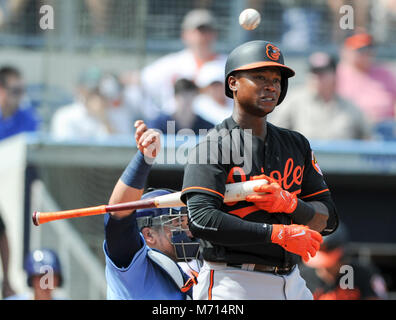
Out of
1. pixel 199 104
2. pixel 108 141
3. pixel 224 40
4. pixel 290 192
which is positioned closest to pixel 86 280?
pixel 108 141

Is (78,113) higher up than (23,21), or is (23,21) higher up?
(23,21)

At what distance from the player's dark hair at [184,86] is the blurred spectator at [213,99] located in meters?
0.17

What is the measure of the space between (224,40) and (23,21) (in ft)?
7.79

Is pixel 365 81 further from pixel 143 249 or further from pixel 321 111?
pixel 143 249

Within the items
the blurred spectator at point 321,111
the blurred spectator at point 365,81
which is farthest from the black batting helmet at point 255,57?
the blurred spectator at point 365,81

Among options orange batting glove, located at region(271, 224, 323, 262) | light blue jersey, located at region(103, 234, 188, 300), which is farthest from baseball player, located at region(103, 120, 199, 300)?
orange batting glove, located at region(271, 224, 323, 262)

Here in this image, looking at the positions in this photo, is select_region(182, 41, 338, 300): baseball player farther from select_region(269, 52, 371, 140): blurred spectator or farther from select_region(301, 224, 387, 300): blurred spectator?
select_region(269, 52, 371, 140): blurred spectator

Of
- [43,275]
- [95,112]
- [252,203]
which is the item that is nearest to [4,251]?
[43,275]

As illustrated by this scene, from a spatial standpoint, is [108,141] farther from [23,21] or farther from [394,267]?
[394,267]

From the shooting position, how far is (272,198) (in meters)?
2.83

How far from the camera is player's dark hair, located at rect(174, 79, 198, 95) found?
7.50 metres

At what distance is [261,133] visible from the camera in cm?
309

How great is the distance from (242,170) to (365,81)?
572cm

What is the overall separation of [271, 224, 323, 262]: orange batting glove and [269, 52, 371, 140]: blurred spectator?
16.2 feet
